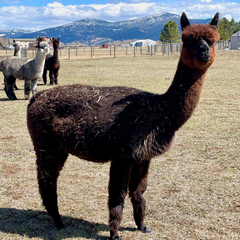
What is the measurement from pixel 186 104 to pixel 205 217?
5.08 ft

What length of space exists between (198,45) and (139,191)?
1.71m

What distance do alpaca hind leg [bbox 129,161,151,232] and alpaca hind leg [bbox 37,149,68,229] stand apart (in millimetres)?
884

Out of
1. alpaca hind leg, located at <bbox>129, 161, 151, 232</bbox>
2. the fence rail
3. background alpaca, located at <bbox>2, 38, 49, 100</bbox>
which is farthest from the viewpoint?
the fence rail

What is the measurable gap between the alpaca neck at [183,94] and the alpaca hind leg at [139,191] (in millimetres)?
674

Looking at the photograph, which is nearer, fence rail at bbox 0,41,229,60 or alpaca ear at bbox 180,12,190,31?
alpaca ear at bbox 180,12,190,31

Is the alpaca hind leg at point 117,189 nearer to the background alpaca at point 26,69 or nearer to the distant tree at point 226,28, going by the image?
the background alpaca at point 26,69

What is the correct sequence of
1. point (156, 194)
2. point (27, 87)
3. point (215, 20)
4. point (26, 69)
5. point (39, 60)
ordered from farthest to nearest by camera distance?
point (27, 87), point (26, 69), point (39, 60), point (156, 194), point (215, 20)

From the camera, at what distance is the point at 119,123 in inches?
119

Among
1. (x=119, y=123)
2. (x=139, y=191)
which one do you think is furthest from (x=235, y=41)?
(x=119, y=123)

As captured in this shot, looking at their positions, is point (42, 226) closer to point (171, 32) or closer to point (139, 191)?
point (139, 191)

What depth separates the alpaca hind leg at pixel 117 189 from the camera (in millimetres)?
2996

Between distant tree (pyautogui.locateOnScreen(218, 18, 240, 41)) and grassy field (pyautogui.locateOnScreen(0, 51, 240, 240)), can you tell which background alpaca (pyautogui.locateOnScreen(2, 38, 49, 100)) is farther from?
distant tree (pyautogui.locateOnScreen(218, 18, 240, 41))

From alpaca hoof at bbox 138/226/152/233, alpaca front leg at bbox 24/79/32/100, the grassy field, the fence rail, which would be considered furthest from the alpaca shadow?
the fence rail

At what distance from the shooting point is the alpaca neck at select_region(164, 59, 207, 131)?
9.45 feet
